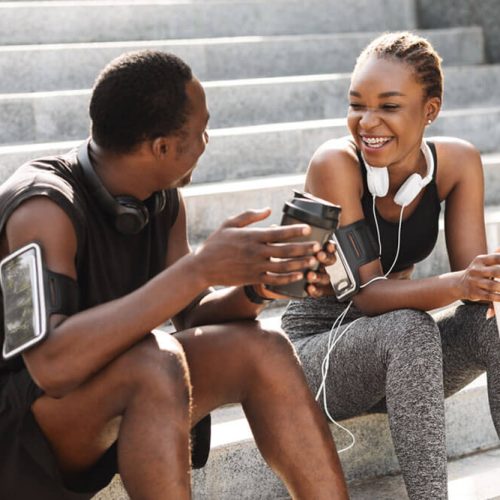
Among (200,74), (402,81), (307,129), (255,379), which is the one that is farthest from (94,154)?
(200,74)

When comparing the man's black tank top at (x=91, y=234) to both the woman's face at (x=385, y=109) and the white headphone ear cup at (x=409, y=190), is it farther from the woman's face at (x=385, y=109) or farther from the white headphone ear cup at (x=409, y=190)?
the white headphone ear cup at (x=409, y=190)

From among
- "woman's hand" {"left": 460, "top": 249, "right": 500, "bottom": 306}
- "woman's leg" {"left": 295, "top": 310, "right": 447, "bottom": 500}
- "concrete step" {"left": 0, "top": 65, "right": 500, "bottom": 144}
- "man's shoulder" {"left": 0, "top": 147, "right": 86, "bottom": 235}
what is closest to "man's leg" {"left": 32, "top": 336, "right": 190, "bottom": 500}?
"man's shoulder" {"left": 0, "top": 147, "right": 86, "bottom": 235}

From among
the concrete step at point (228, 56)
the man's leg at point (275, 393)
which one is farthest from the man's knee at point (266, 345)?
the concrete step at point (228, 56)

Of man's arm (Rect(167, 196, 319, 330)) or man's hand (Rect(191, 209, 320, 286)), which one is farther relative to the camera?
man's arm (Rect(167, 196, 319, 330))

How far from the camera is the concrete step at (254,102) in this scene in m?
4.21

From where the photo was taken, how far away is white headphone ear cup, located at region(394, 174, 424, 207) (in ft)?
9.72

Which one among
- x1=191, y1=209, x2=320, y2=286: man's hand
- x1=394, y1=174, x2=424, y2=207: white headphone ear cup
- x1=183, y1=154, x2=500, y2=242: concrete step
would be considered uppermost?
x1=191, y1=209, x2=320, y2=286: man's hand

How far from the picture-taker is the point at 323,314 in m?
3.04

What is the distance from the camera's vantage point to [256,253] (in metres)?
2.13

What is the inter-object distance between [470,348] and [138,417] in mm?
1079

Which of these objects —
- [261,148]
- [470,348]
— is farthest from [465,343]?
[261,148]

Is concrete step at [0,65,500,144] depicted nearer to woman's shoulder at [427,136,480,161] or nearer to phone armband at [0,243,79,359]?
woman's shoulder at [427,136,480,161]

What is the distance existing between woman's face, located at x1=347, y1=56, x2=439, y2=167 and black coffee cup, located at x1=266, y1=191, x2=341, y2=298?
705 millimetres

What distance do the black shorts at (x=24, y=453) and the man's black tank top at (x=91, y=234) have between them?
0.13m
